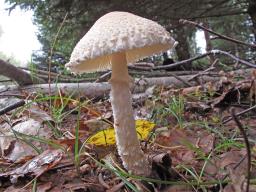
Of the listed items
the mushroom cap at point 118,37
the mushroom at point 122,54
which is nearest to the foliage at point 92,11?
the mushroom at point 122,54

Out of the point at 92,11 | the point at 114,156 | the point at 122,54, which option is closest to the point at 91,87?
the point at 114,156

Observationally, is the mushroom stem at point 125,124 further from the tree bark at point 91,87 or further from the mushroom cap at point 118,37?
the tree bark at point 91,87

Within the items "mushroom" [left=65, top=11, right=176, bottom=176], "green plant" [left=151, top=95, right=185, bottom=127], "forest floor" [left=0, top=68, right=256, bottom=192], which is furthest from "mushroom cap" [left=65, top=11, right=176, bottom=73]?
"green plant" [left=151, top=95, right=185, bottom=127]

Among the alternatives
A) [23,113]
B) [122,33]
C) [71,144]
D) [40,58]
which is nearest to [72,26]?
[40,58]

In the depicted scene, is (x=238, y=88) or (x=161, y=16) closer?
(x=238, y=88)

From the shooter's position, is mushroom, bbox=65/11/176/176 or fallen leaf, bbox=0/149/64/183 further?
fallen leaf, bbox=0/149/64/183

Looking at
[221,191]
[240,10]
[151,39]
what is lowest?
[221,191]

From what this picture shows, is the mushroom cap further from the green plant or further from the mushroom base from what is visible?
the green plant

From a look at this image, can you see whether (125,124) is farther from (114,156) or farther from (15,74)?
(15,74)

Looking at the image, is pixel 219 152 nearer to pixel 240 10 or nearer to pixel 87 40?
pixel 87 40
